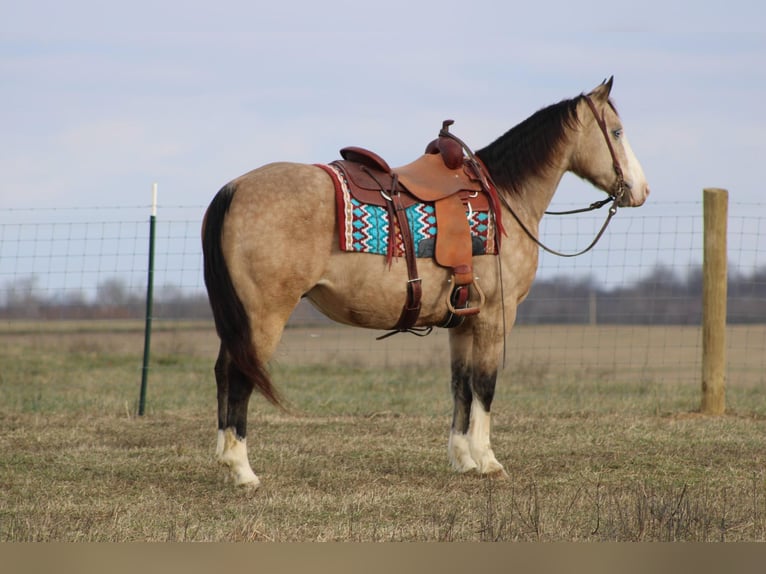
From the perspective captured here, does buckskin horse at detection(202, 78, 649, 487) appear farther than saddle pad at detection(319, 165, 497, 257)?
No

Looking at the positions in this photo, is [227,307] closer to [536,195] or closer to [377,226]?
[377,226]

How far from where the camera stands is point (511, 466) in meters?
6.34

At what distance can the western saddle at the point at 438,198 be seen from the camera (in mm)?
5602

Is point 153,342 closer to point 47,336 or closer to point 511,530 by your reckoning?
point 47,336

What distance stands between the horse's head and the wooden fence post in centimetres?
282

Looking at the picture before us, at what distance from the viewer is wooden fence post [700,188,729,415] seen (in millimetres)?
8859

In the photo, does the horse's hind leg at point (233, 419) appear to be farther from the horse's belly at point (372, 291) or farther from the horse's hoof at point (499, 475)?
the horse's hoof at point (499, 475)

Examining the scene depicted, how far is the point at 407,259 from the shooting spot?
18.4ft

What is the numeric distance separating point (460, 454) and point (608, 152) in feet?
7.22

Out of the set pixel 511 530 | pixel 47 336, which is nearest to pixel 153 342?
pixel 47 336

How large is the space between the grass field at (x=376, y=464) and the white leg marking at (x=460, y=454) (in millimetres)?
134

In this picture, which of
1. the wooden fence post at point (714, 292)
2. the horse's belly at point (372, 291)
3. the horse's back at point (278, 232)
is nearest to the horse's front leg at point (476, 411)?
the horse's belly at point (372, 291)

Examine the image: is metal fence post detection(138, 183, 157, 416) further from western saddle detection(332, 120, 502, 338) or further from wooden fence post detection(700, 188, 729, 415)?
wooden fence post detection(700, 188, 729, 415)

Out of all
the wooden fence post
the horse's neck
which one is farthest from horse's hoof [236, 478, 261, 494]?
the wooden fence post
